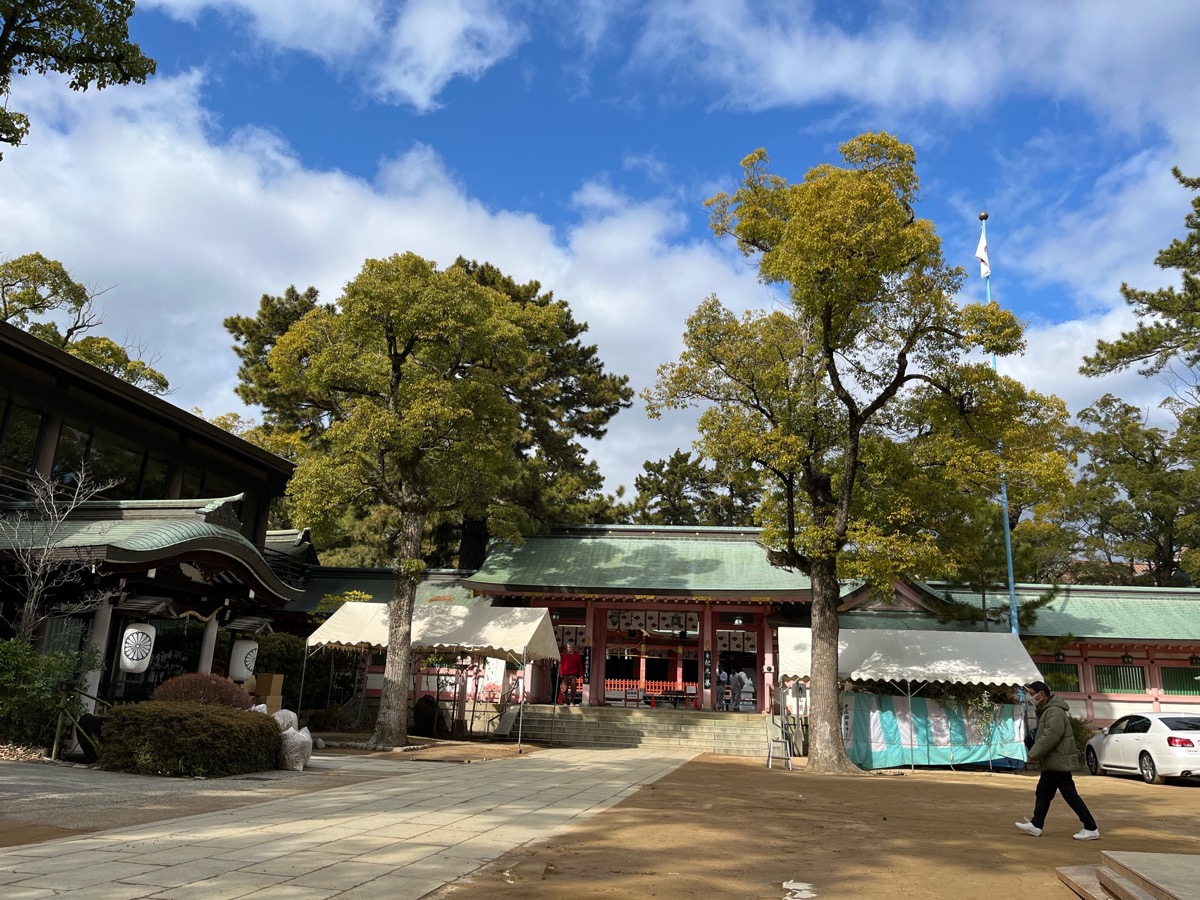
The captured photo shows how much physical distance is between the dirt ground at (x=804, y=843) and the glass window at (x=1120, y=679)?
35.8 feet

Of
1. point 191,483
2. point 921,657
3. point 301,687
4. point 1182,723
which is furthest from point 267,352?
point 1182,723

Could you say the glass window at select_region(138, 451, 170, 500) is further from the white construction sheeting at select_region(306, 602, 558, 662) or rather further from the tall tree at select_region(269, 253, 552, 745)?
the white construction sheeting at select_region(306, 602, 558, 662)

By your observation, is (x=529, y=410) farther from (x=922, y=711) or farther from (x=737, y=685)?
(x=922, y=711)

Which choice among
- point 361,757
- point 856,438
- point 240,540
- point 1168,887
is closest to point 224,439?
point 240,540

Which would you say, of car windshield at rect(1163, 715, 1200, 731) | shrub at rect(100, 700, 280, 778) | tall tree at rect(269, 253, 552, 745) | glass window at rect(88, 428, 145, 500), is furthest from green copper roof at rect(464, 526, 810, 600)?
shrub at rect(100, 700, 280, 778)

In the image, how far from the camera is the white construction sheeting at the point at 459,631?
17766 mm

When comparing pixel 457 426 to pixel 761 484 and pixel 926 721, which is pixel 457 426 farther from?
pixel 926 721

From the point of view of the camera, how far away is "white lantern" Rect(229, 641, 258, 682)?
50.6ft

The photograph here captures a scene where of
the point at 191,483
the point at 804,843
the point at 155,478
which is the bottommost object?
the point at 804,843

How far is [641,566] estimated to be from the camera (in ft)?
81.3

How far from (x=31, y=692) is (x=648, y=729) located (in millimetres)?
13767

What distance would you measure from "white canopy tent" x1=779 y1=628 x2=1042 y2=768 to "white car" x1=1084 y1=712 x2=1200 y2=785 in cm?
165

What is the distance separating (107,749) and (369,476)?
23.9ft

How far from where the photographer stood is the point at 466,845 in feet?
21.1
